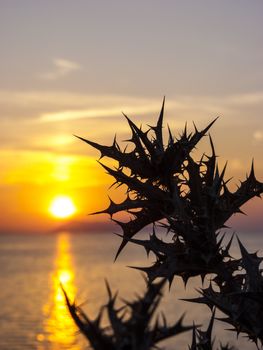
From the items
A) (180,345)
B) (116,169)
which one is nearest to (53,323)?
(180,345)

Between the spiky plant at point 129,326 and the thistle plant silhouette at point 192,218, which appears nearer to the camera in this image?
the spiky plant at point 129,326

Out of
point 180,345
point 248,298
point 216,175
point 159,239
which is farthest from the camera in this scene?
point 180,345

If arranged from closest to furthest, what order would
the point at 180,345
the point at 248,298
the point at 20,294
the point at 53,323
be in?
the point at 248,298, the point at 180,345, the point at 53,323, the point at 20,294

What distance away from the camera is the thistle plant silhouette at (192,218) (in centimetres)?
299

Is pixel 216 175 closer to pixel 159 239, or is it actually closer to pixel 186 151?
pixel 186 151

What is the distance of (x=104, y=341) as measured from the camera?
4.70 feet

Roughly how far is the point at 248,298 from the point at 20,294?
489ft

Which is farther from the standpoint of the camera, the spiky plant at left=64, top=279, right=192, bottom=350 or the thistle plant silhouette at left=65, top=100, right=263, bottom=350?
the thistle plant silhouette at left=65, top=100, right=263, bottom=350

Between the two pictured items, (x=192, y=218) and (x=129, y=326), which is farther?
(x=192, y=218)

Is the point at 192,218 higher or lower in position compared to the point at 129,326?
higher

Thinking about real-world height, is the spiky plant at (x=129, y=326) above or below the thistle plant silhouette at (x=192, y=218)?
below

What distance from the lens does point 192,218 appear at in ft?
10.3

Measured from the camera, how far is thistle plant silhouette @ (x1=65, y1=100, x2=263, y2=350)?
2986mm

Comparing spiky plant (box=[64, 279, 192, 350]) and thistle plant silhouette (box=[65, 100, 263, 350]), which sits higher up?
thistle plant silhouette (box=[65, 100, 263, 350])
